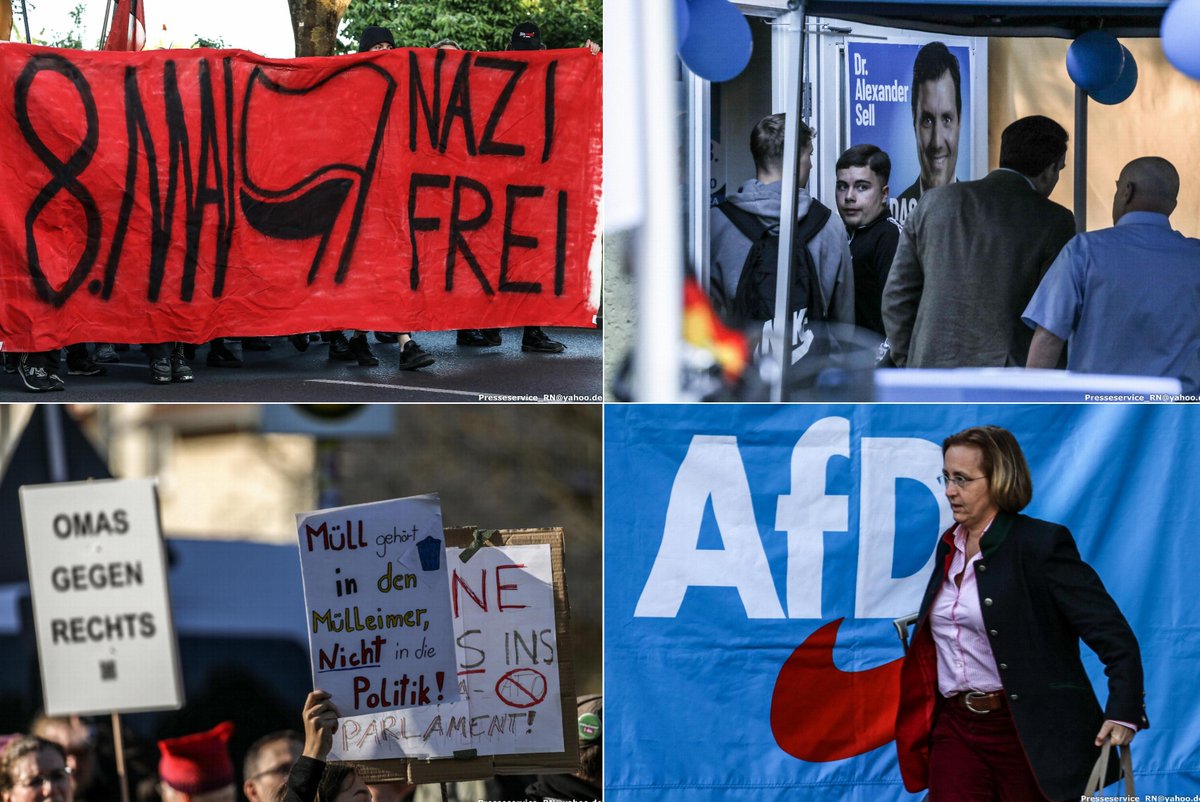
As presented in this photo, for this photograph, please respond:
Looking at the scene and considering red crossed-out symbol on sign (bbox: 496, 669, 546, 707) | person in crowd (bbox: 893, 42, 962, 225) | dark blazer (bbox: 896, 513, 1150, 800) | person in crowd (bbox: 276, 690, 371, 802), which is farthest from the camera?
red crossed-out symbol on sign (bbox: 496, 669, 546, 707)

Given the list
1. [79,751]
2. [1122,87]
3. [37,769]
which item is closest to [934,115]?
[1122,87]

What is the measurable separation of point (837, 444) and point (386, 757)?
76.6 inches

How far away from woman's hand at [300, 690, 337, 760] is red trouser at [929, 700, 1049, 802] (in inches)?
81.5

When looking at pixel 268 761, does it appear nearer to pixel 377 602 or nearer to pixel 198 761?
pixel 198 761

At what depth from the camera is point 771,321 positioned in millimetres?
5160

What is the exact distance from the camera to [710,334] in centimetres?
515

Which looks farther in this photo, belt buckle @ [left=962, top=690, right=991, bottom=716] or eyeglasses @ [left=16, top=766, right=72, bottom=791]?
eyeglasses @ [left=16, top=766, right=72, bottom=791]

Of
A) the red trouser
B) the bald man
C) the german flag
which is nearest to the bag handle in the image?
the red trouser

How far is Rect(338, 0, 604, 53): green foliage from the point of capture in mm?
5164

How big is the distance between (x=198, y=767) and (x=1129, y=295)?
370cm

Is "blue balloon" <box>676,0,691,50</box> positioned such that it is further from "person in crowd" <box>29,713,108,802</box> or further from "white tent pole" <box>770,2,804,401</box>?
"person in crowd" <box>29,713,108,802</box>

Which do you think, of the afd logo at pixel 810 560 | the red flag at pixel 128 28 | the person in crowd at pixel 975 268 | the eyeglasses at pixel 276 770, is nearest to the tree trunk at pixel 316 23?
the red flag at pixel 128 28

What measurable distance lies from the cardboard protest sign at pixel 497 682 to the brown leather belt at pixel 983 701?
1394 millimetres

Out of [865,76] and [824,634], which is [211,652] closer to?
[824,634]
